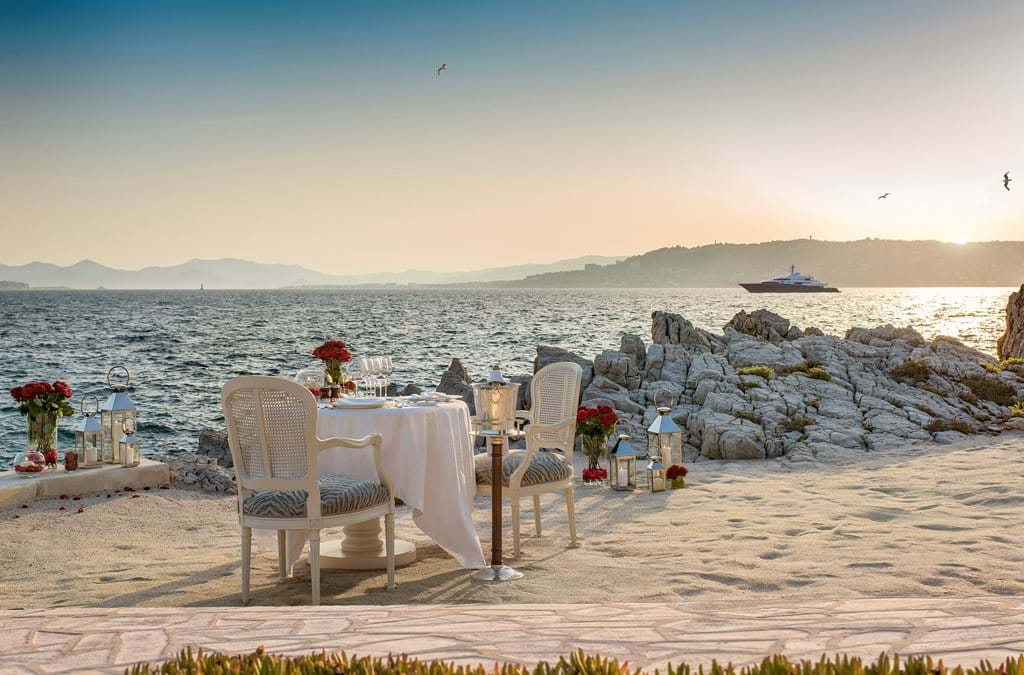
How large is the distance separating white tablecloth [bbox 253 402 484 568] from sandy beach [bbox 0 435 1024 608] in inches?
10.2

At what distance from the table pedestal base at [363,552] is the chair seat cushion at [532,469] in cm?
73

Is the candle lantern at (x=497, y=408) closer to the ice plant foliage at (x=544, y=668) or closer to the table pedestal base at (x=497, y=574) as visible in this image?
the table pedestal base at (x=497, y=574)

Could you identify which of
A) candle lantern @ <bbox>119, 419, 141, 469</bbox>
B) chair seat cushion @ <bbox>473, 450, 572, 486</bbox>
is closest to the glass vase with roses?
candle lantern @ <bbox>119, 419, 141, 469</bbox>

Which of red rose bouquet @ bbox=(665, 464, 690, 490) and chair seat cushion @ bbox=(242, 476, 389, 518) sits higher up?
chair seat cushion @ bbox=(242, 476, 389, 518)

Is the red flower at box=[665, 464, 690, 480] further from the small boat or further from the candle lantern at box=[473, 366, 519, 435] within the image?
the small boat

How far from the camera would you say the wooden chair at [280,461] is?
4.77 metres

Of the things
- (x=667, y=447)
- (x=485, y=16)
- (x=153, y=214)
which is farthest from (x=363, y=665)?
(x=153, y=214)

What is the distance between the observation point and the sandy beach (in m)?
5.00

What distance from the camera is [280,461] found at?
15.8 ft

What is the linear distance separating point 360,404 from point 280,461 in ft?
2.41

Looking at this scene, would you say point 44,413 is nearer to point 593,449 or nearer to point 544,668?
point 593,449

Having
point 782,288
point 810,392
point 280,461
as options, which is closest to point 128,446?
point 280,461

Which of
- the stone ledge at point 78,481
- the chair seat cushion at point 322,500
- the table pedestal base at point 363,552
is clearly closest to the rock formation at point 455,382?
the stone ledge at point 78,481

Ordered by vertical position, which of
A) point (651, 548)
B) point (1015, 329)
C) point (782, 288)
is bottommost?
point (651, 548)
